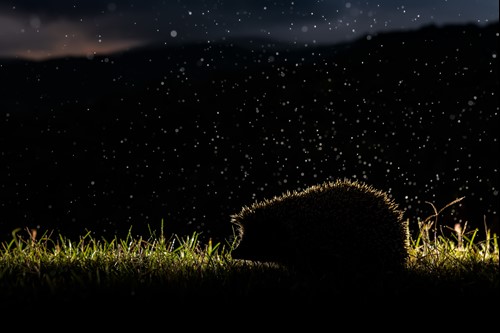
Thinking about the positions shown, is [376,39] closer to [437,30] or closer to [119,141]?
[437,30]

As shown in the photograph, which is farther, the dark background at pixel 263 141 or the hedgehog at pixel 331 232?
the dark background at pixel 263 141

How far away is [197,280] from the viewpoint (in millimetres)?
5523

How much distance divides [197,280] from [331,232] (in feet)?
4.29

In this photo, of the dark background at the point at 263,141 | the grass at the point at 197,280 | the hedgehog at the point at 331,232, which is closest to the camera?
the grass at the point at 197,280

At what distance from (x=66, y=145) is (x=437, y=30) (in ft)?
35.8

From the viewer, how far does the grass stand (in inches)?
194

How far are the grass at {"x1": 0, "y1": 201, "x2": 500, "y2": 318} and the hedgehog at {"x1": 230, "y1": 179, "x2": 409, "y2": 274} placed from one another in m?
0.18

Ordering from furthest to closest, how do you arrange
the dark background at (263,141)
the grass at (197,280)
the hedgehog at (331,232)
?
1. the dark background at (263,141)
2. the hedgehog at (331,232)
3. the grass at (197,280)

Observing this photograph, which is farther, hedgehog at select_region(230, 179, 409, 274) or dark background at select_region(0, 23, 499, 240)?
dark background at select_region(0, 23, 499, 240)

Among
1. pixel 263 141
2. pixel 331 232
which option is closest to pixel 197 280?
pixel 331 232

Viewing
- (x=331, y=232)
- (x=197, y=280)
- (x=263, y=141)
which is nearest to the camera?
(x=197, y=280)

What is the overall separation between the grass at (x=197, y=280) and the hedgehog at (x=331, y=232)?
0.60 feet

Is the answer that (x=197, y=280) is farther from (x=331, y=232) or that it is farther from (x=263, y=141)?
(x=263, y=141)

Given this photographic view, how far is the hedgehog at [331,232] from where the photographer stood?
565 cm
